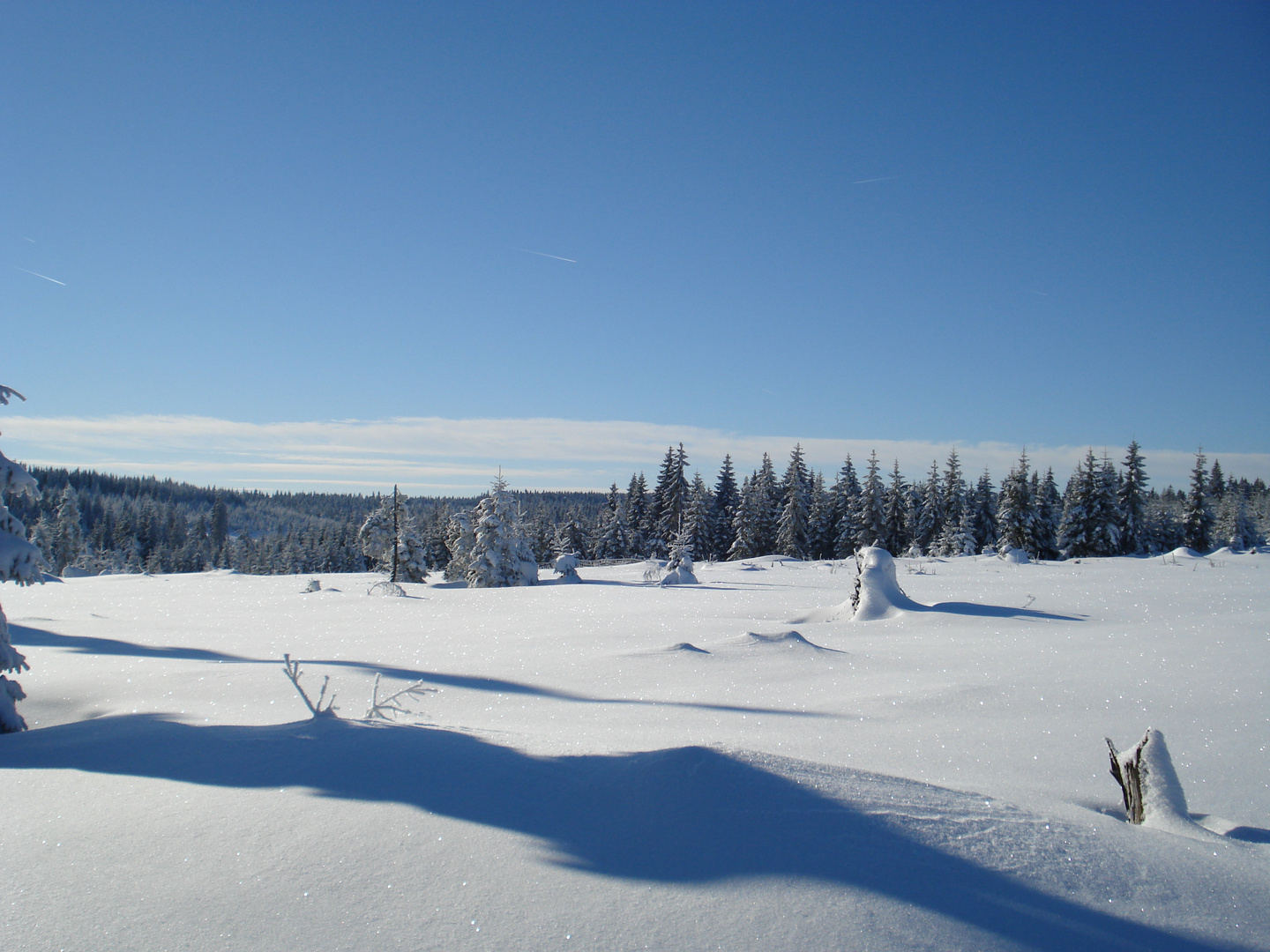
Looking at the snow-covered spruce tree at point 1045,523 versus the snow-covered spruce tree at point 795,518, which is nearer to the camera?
the snow-covered spruce tree at point 1045,523

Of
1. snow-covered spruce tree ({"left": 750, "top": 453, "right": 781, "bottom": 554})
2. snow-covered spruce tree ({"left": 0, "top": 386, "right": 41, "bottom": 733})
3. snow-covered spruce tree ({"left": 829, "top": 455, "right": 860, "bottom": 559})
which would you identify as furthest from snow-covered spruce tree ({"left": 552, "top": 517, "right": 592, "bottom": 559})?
snow-covered spruce tree ({"left": 0, "top": 386, "right": 41, "bottom": 733})

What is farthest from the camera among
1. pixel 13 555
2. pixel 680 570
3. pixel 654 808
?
pixel 680 570

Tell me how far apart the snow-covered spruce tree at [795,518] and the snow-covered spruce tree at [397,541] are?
85.9 ft

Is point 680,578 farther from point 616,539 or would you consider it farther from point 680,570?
point 616,539

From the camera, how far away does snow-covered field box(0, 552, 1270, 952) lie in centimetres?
250

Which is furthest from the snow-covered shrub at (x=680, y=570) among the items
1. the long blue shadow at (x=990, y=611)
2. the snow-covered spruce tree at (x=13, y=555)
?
the snow-covered spruce tree at (x=13, y=555)

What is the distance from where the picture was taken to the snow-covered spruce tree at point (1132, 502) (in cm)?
4222

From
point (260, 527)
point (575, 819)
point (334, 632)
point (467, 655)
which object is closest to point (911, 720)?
point (575, 819)

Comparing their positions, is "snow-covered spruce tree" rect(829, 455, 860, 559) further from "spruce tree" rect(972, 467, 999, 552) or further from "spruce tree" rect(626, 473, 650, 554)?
"spruce tree" rect(626, 473, 650, 554)

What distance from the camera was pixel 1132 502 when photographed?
1694 inches

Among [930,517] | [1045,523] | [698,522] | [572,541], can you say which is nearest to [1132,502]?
[1045,523]

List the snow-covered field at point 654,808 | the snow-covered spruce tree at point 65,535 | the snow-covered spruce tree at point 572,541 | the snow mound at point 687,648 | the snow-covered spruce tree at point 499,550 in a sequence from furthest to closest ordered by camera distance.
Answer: the snow-covered spruce tree at point 65,535 < the snow-covered spruce tree at point 572,541 < the snow-covered spruce tree at point 499,550 < the snow mound at point 687,648 < the snow-covered field at point 654,808

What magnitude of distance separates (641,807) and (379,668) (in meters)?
7.70

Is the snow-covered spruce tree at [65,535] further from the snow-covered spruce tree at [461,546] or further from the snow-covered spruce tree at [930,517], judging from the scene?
the snow-covered spruce tree at [930,517]
